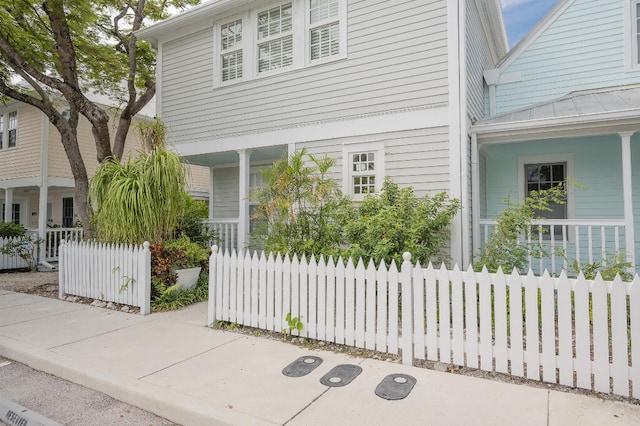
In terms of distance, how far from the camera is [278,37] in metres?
8.12

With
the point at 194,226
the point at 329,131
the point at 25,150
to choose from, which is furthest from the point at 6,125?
the point at 329,131

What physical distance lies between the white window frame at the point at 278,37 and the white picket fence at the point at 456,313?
463 cm

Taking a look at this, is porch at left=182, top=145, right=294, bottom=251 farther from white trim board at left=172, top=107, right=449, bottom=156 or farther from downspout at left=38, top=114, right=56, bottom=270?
downspout at left=38, top=114, right=56, bottom=270

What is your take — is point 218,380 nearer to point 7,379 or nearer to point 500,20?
point 7,379

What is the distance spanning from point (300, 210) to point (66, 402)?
402cm

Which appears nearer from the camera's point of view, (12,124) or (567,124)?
(567,124)

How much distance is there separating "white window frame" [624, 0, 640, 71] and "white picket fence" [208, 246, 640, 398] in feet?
21.6

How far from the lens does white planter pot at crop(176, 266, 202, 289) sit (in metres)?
6.39

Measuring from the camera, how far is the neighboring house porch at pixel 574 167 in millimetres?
5988

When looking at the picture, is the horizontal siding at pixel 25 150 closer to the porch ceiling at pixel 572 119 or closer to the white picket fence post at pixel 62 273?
the white picket fence post at pixel 62 273

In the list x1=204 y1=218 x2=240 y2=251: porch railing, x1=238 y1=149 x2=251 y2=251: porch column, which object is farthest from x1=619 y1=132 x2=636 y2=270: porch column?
x1=204 y1=218 x2=240 y2=251: porch railing

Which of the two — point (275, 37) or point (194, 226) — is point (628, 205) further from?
point (194, 226)

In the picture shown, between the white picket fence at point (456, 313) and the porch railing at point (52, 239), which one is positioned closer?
the white picket fence at point (456, 313)

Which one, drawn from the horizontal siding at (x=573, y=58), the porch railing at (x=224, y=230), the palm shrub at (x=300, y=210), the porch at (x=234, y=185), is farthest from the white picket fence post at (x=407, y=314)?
the horizontal siding at (x=573, y=58)
